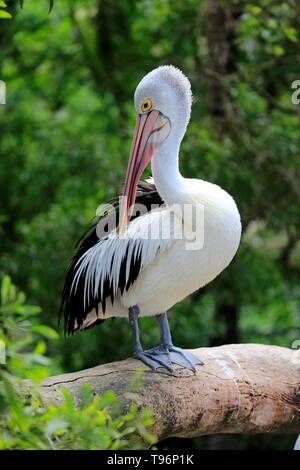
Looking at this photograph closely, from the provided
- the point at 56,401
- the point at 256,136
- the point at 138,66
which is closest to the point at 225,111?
the point at 256,136

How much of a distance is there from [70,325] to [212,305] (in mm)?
3746

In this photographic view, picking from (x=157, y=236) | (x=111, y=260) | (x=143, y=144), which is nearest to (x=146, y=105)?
(x=143, y=144)

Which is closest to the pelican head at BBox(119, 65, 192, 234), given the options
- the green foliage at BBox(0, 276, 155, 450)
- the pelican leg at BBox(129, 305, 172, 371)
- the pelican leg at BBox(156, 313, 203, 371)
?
the pelican leg at BBox(129, 305, 172, 371)

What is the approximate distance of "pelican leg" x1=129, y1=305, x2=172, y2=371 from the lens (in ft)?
14.8

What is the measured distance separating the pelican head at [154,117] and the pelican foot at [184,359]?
2.33ft

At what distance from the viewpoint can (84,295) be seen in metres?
4.78

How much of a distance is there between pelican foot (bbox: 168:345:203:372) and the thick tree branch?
0.13 ft

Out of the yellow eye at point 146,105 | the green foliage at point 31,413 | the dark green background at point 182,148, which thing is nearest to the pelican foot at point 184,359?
the yellow eye at point 146,105

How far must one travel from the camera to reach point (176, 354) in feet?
15.3

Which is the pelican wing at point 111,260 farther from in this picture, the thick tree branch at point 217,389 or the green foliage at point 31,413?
the green foliage at point 31,413

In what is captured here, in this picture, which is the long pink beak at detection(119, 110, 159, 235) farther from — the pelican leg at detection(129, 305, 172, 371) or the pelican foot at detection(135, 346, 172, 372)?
the pelican foot at detection(135, 346, 172, 372)

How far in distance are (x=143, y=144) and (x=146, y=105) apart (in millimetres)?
201

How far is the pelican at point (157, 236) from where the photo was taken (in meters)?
4.36

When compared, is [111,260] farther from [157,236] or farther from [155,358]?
[155,358]
